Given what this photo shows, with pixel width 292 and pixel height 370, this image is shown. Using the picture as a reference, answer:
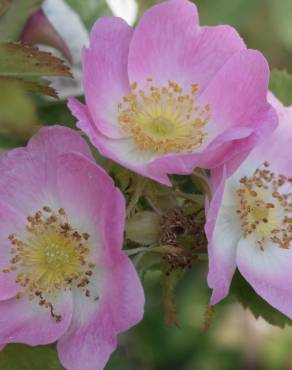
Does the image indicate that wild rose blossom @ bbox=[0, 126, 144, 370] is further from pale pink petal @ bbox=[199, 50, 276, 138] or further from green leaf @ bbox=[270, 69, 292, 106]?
green leaf @ bbox=[270, 69, 292, 106]

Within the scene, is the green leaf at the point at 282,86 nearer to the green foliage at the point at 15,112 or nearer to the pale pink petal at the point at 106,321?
the pale pink petal at the point at 106,321

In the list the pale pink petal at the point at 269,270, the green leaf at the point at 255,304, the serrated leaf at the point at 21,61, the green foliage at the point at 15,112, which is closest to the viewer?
the green foliage at the point at 15,112

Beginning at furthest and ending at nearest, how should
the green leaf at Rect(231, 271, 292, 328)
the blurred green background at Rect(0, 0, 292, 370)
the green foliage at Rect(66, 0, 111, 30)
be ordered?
the blurred green background at Rect(0, 0, 292, 370)
the green foliage at Rect(66, 0, 111, 30)
the green leaf at Rect(231, 271, 292, 328)

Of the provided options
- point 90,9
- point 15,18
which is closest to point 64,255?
point 15,18

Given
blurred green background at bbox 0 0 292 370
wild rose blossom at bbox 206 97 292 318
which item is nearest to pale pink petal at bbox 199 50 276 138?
wild rose blossom at bbox 206 97 292 318

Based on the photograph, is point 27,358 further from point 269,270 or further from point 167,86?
point 167,86

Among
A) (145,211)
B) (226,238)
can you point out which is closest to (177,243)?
(145,211)

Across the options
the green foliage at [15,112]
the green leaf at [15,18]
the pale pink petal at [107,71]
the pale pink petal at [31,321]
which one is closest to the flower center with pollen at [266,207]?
the pale pink petal at [107,71]
